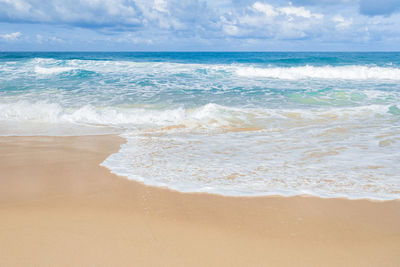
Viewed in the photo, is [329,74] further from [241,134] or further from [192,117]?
[241,134]

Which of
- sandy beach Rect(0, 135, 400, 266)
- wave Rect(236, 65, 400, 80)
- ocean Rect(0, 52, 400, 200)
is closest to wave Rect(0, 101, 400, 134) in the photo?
ocean Rect(0, 52, 400, 200)

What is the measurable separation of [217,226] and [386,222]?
158 cm

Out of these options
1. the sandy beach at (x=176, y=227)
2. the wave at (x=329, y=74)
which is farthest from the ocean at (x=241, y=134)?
the wave at (x=329, y=74)

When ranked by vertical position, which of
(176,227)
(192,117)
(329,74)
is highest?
(329,74)

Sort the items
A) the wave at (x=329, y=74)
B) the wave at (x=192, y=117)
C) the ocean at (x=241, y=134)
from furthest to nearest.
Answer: the wave at (x=329, y=74), the wave at (x=192, y=117), the ocean at (x=241, y=134)

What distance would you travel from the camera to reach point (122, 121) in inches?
346

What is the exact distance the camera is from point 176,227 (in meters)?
2.89

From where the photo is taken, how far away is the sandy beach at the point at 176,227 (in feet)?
7.98

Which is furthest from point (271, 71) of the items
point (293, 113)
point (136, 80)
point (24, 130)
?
point (24, 130)

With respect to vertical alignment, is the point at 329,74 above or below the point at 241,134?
above

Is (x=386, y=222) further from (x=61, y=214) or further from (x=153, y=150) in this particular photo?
(x=153, y=150)

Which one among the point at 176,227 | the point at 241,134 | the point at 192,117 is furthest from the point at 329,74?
the point at 176,227

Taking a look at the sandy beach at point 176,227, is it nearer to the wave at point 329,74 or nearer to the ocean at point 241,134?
the ocean at point 241,134

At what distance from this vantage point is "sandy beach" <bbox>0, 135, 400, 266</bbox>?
243 centimetres
